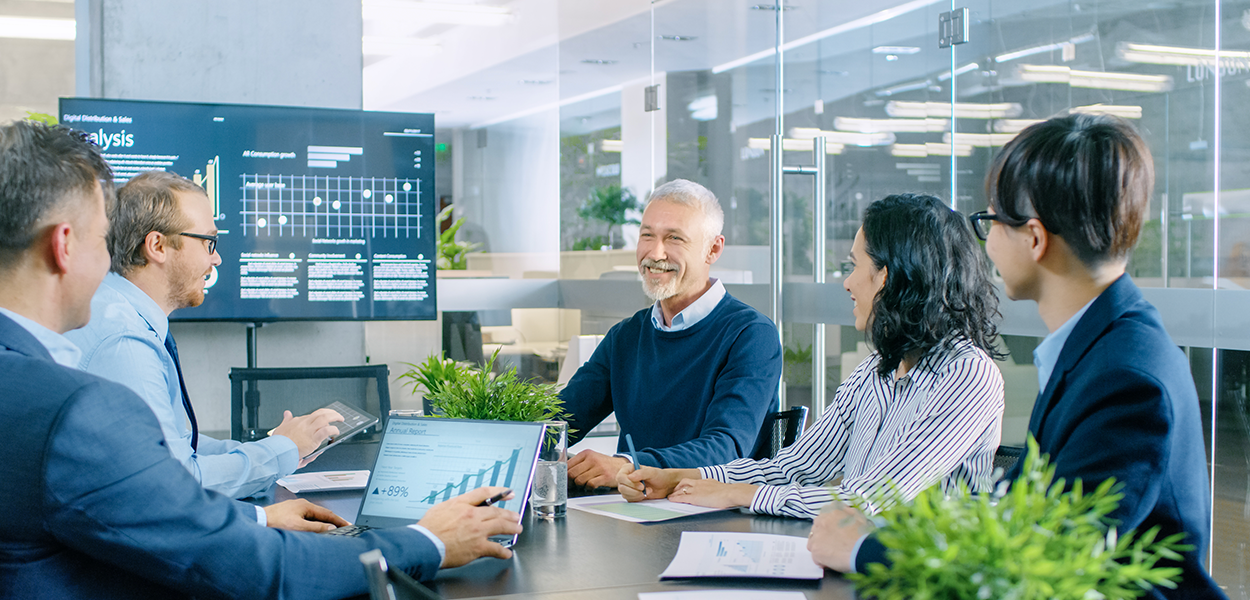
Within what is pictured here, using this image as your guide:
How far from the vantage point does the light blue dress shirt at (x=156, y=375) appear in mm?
1984

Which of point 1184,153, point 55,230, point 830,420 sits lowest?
point 830,420

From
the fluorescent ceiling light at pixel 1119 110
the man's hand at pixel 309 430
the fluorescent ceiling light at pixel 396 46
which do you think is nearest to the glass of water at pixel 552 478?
the man's hand at pixel 309 430

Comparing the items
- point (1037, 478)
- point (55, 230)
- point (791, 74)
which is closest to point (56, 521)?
point (55, 230)

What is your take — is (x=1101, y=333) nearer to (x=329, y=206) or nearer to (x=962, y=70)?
(x=962, y=70)

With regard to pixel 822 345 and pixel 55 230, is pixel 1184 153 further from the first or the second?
pixel 55 230

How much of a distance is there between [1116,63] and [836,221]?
4.47 ft

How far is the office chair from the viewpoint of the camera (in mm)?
1014

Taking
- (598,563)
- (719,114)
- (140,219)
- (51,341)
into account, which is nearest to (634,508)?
(598,563)

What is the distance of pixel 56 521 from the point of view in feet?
3.82

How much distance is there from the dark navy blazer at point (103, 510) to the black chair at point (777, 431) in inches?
60.3

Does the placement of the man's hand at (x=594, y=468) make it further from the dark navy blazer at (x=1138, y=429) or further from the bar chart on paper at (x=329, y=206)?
the bar chart on paper at (x=329, y=206)

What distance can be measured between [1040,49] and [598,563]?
2599mm

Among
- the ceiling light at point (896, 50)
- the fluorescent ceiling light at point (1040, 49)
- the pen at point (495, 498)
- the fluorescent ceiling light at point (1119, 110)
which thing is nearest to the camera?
the pen at point (495, 498)

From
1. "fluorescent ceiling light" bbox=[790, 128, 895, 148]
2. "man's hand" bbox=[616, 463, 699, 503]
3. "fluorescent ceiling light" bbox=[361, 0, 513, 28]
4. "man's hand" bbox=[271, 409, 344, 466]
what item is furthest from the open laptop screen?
"fluorescent ceiling light" bbox=[361, 0, 513, 28]
